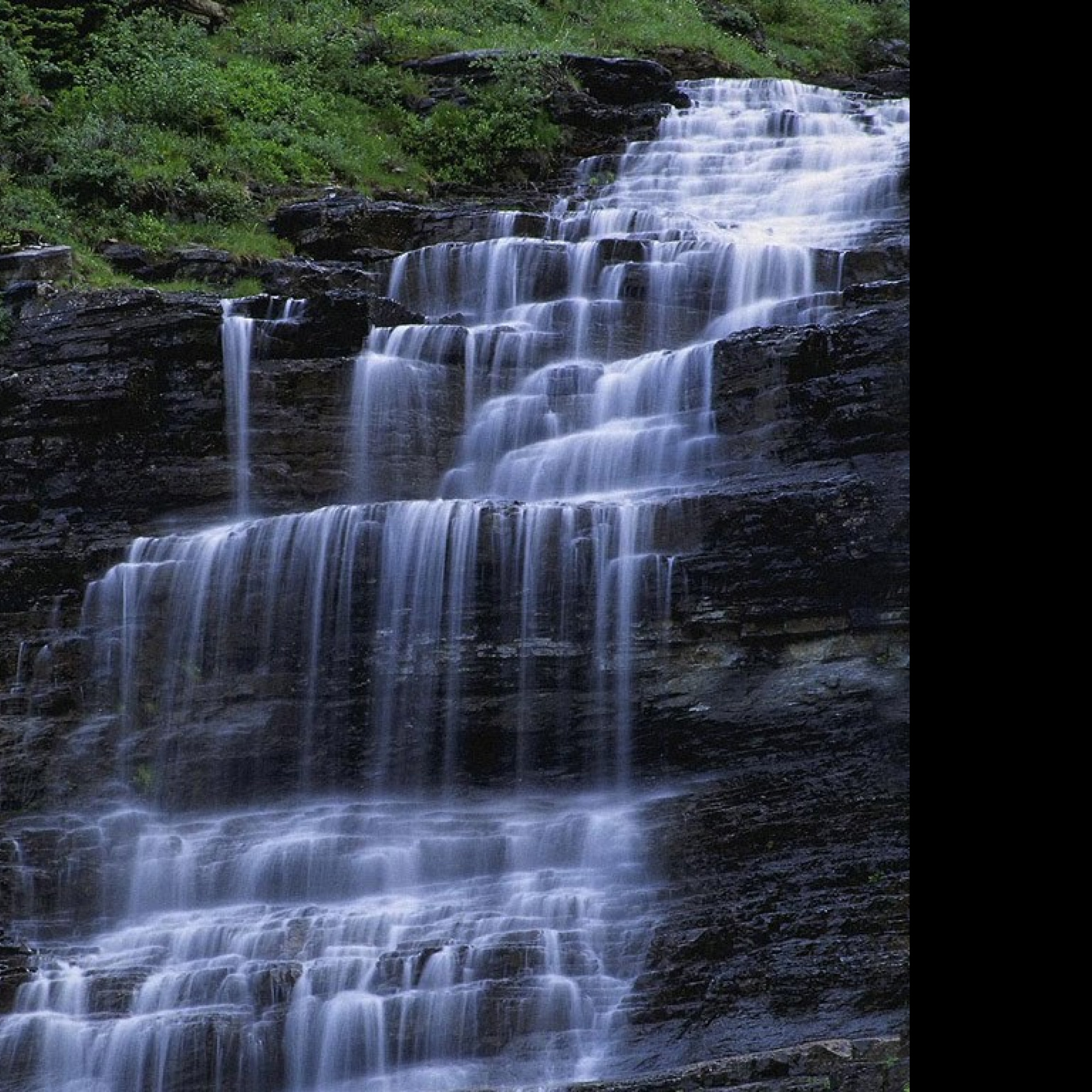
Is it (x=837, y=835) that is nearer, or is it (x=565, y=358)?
(x=837, y=835)

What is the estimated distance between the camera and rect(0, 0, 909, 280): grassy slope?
2042 cm

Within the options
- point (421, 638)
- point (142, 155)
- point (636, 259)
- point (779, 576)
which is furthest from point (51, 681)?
point (142, 155)

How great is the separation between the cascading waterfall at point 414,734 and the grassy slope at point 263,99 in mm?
5478

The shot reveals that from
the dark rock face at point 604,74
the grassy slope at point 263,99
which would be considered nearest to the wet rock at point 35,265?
the grassy slope at point 263,99

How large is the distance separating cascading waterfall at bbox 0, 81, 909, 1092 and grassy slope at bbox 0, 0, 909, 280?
18.0 feet

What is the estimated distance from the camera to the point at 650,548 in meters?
13.1

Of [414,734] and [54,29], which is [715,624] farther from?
[54,29]

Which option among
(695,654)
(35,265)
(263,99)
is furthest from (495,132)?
(695,654)

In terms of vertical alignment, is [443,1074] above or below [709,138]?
below
